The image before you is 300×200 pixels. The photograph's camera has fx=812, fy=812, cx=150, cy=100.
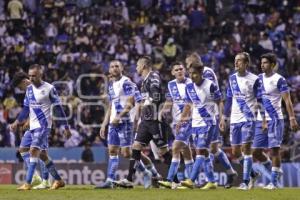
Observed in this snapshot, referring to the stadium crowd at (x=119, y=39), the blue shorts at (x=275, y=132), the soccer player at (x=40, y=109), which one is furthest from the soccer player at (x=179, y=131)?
the stadium crowd at (x=119, y=39)

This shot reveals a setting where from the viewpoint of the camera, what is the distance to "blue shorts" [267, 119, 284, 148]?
57.2 feet

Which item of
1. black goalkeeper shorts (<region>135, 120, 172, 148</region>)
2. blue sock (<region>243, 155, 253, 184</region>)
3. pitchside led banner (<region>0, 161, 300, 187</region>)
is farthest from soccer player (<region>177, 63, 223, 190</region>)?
pitchside led banner (<region>0, 161, 300, 187</region>)

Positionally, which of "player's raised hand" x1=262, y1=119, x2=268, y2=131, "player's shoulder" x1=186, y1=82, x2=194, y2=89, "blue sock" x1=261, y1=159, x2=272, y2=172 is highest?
"player's shoulder" x1=186, y1=82, x2=194, y2=89

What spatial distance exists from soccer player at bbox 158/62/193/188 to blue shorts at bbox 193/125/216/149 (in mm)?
707

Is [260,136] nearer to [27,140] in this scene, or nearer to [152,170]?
[152,170]

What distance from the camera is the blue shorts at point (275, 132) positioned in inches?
687

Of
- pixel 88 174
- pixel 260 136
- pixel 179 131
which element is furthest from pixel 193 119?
pixel 88 174

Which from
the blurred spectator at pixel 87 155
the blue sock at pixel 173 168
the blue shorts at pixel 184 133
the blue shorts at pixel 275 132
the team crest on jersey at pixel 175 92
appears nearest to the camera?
the blue shorts at pixel 275 132

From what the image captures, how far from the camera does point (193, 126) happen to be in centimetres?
1778

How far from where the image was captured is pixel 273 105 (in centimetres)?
1770

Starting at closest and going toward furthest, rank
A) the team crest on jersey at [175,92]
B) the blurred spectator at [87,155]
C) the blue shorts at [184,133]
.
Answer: the blue shorts at [184,133], the team crest on jersey at [175,92], the blurred spectator at [87,155]

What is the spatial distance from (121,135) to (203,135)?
2041 millimetres

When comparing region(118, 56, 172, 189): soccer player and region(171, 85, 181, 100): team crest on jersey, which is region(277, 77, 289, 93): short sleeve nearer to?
region(118, 56, 172, 189): soccer player

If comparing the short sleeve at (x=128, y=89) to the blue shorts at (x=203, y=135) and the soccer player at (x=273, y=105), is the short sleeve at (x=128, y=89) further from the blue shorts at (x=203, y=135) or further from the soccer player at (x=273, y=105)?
the soccer player at (x=273, y=105)
